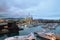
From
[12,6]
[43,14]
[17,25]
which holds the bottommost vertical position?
[17,25]

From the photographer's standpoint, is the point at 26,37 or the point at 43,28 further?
the point at 43,28

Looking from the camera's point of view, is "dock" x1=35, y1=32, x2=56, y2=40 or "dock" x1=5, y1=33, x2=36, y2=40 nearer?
"dock" x1=5, y1=33, x2=36, y2=40

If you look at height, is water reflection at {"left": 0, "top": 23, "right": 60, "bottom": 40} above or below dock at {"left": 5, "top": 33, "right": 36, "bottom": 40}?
above

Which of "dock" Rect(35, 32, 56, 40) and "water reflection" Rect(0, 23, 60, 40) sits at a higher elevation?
"water reflection" Rect(0, 23, 60, 40)

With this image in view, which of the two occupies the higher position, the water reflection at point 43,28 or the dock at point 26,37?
the water reflection at point 43,28

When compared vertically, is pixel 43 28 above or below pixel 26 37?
above

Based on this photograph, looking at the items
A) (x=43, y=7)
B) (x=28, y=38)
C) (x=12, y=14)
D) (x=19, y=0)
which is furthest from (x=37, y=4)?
(x=28, y=38)

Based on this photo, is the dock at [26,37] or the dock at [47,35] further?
the dock at [47,35]

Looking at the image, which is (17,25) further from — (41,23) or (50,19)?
(50,19)

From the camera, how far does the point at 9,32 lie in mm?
2414

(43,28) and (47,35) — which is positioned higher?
(43,28)

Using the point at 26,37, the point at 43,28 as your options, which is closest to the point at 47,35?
the point at 43,28

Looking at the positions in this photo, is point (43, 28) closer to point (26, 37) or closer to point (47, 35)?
point (47, 35)

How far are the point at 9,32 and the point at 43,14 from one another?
0.76 meters
